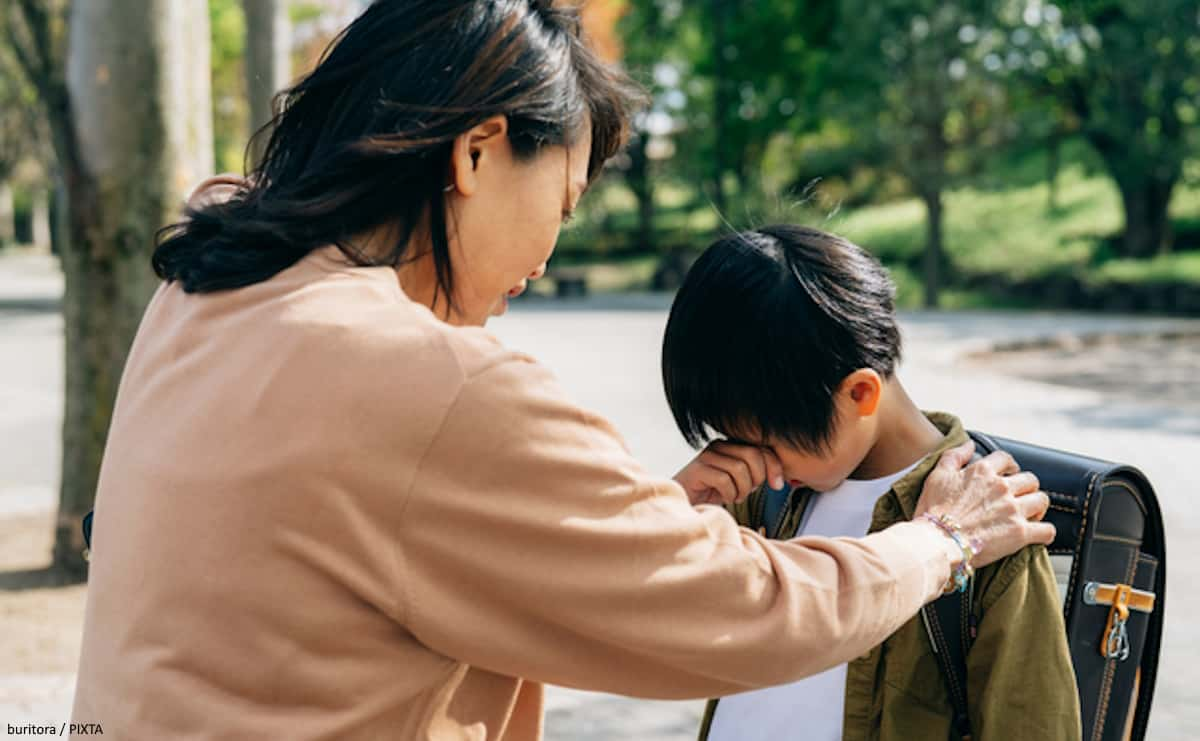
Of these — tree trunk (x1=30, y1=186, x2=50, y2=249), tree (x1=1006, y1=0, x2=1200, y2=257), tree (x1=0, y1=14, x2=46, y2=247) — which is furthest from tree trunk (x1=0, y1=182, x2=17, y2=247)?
tree (x1=1006, y1=0, x2=1200, y2=257)

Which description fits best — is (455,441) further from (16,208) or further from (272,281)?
(16,208)

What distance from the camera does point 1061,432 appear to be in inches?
384

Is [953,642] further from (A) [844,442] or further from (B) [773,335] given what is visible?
(B) [773,335]

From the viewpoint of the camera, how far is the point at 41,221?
195 feet

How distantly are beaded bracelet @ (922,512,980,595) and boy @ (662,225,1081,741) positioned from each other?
13 centimetres

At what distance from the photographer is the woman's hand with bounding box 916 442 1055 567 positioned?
185 cm

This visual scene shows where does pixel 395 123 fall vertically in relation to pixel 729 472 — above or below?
above

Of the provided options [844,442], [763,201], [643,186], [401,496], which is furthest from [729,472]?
[643,186]

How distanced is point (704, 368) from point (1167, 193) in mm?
26115

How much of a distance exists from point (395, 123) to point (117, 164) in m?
4.58

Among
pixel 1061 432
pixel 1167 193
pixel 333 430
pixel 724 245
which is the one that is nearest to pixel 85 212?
Answer: pixel 724 245

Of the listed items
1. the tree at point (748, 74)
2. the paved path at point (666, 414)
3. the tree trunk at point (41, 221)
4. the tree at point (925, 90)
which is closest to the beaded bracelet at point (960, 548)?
the paved path at point (666, 414)

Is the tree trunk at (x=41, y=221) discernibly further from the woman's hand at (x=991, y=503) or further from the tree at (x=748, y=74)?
the woman's hand at (x=991, y=503)

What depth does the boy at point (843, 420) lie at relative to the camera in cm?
189
